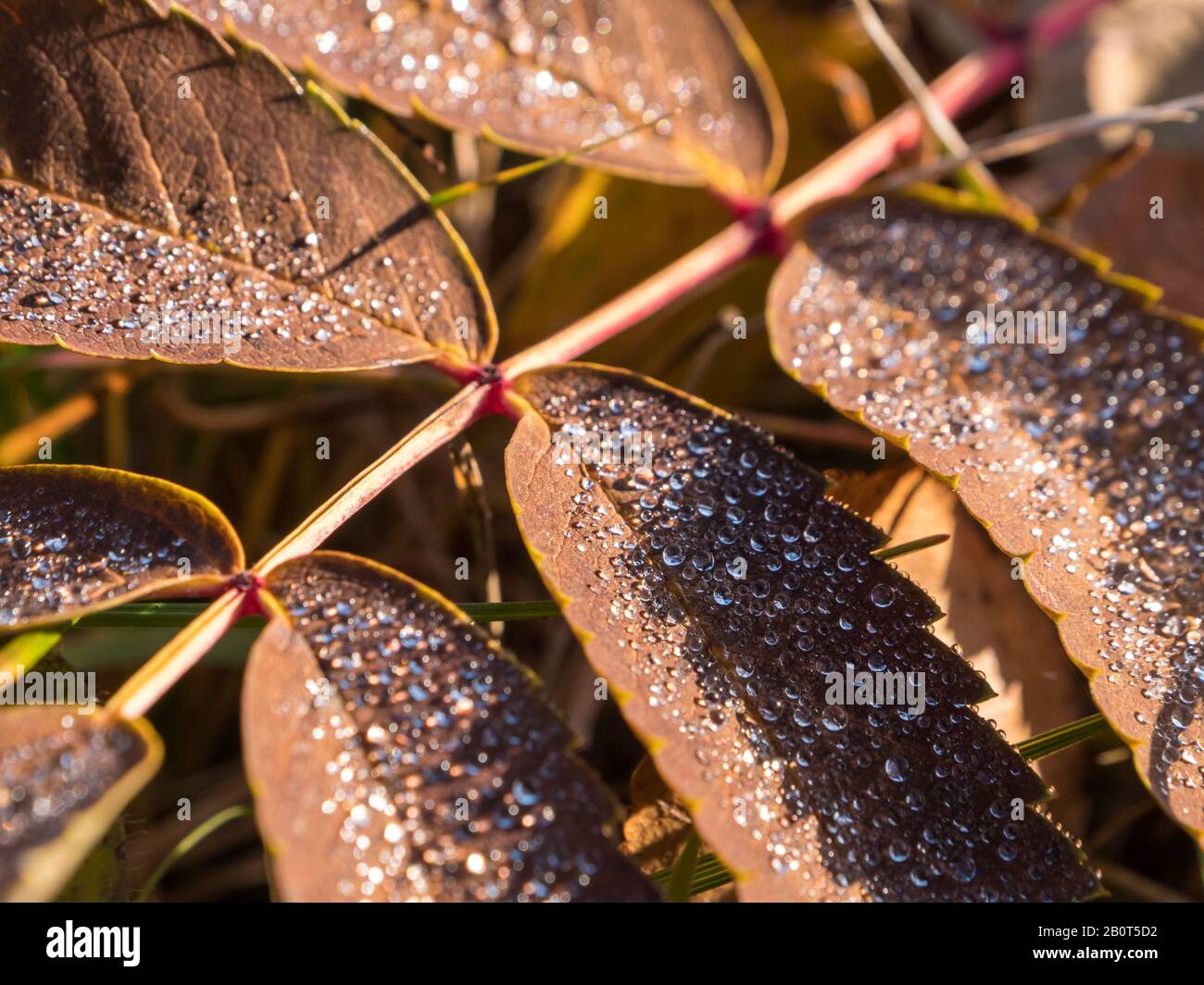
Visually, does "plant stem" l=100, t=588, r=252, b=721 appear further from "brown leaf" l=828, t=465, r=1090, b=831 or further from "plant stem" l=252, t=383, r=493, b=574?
"brown leaf" l=828, t=465, r=1090, b=831

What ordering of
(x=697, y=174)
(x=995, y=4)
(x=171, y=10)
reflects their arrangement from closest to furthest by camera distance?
1. (x=171, y=10)
2. (x=697, y=174)
3. (x=995, y=4)

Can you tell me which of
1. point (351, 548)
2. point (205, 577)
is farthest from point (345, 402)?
point (205, 577)

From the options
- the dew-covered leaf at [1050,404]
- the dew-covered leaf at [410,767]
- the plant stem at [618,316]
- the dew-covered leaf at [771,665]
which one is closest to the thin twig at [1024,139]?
the dew-covered leaf at [1050,404]

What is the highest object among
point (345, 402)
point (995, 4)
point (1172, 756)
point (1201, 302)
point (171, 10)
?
point (995, 4)

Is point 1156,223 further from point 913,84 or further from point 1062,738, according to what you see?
point 1062,738

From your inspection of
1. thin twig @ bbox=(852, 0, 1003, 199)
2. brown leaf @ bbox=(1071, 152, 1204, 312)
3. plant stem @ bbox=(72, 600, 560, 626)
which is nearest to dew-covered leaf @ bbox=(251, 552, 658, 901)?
plant stem @ bbox=(72, 600, 560, 626)
